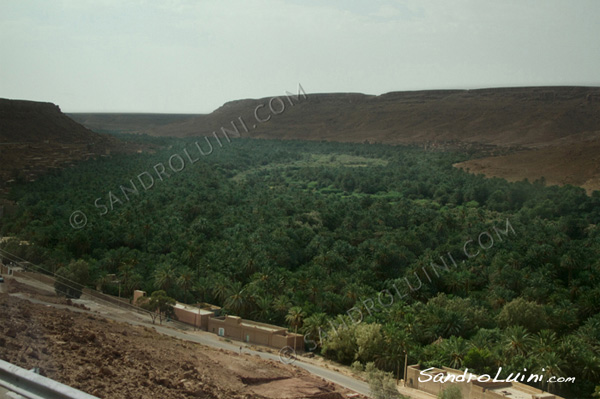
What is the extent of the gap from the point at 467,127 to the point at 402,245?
79.3 m

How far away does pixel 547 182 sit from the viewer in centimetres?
6184

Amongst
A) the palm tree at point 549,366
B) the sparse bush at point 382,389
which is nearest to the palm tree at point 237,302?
the sparse bush at point 382,389

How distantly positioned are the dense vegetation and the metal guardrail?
19102 millimetres

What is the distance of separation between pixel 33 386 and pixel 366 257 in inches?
1284

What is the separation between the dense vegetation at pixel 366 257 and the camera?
76.8ft

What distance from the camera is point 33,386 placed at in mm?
3945

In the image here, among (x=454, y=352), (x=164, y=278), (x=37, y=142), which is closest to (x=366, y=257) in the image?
(x=164, y=278)

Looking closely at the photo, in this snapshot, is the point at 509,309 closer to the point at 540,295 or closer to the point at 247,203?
the point at 540,295

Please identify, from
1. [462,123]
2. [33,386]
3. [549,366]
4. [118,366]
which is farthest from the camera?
[462,123]

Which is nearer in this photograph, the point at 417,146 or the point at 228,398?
the point at 228,398

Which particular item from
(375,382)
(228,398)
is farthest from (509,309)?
(228,398)

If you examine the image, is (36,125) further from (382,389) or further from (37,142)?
(382,389)

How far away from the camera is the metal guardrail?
372 cm

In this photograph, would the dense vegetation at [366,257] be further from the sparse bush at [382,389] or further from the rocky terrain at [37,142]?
the sparse bush at [382,389]
